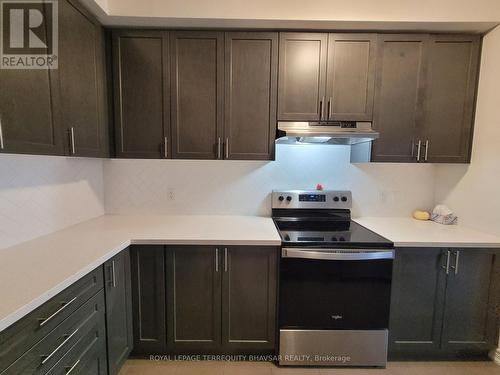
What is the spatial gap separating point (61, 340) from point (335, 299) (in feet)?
5.05

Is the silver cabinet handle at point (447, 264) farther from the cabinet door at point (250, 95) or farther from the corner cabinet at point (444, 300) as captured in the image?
the cabinet door at point (250, 95)

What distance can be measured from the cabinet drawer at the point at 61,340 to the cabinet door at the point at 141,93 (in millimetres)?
1071

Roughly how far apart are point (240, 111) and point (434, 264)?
1.74 m

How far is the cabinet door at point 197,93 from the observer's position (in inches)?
73.4

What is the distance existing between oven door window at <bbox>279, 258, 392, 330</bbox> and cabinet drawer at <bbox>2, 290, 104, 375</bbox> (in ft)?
3.61

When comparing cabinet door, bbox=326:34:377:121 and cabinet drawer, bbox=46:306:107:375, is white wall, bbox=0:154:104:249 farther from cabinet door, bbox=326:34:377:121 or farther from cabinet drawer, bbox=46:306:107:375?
cabinet door, bbox=326:34:377:121

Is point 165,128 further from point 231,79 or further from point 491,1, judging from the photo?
point 491,1

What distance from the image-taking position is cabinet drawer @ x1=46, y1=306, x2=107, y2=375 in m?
1.12

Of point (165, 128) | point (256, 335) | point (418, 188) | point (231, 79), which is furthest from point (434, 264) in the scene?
point (165, 128)

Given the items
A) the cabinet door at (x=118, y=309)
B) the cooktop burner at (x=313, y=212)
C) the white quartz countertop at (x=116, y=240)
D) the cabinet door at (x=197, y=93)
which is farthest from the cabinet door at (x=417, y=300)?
the cabinet door at (x=118, y=309)

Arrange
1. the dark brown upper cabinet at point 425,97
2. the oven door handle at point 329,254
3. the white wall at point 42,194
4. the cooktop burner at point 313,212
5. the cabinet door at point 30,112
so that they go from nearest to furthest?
1. the cabinet door at point 30,112
2. the white wall at point 42,194
3. the oven door handle at point 329,254
4. the dark brown upper cabinet at point 425,97
5. the cooktop burner at point 313,212

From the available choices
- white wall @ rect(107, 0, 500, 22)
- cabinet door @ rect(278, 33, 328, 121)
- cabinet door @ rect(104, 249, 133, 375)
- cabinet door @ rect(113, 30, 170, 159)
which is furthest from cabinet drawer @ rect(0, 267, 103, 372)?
white wall @ rect(107, 0, 500, 22)

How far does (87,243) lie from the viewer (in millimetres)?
1522

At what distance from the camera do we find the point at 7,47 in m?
1.13
